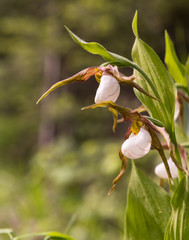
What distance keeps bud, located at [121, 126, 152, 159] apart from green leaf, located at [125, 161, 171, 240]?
0.55 feet

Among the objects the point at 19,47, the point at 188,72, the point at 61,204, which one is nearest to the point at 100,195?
the point at 61,204

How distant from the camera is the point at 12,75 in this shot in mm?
5094

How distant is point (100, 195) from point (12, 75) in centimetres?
332

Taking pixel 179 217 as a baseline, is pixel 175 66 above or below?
above

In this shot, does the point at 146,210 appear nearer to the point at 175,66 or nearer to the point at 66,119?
the point at 175,66

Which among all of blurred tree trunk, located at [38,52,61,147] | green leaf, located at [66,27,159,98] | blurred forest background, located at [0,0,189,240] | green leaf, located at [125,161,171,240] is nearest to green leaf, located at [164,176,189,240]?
green leaf, located at [125,161,171,240]

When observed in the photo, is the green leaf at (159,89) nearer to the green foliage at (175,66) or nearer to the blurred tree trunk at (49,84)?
the green foliage at (175,66)

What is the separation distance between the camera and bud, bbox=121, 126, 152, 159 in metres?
0.54

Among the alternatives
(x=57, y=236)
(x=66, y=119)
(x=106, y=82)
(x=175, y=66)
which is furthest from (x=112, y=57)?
(x=66, y=119)

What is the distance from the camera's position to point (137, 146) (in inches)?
21.1

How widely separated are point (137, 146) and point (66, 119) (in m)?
3.60

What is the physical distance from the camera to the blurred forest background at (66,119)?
A: 82.1 inches

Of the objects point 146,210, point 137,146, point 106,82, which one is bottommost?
point 146,210

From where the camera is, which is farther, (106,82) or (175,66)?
(175,66)
